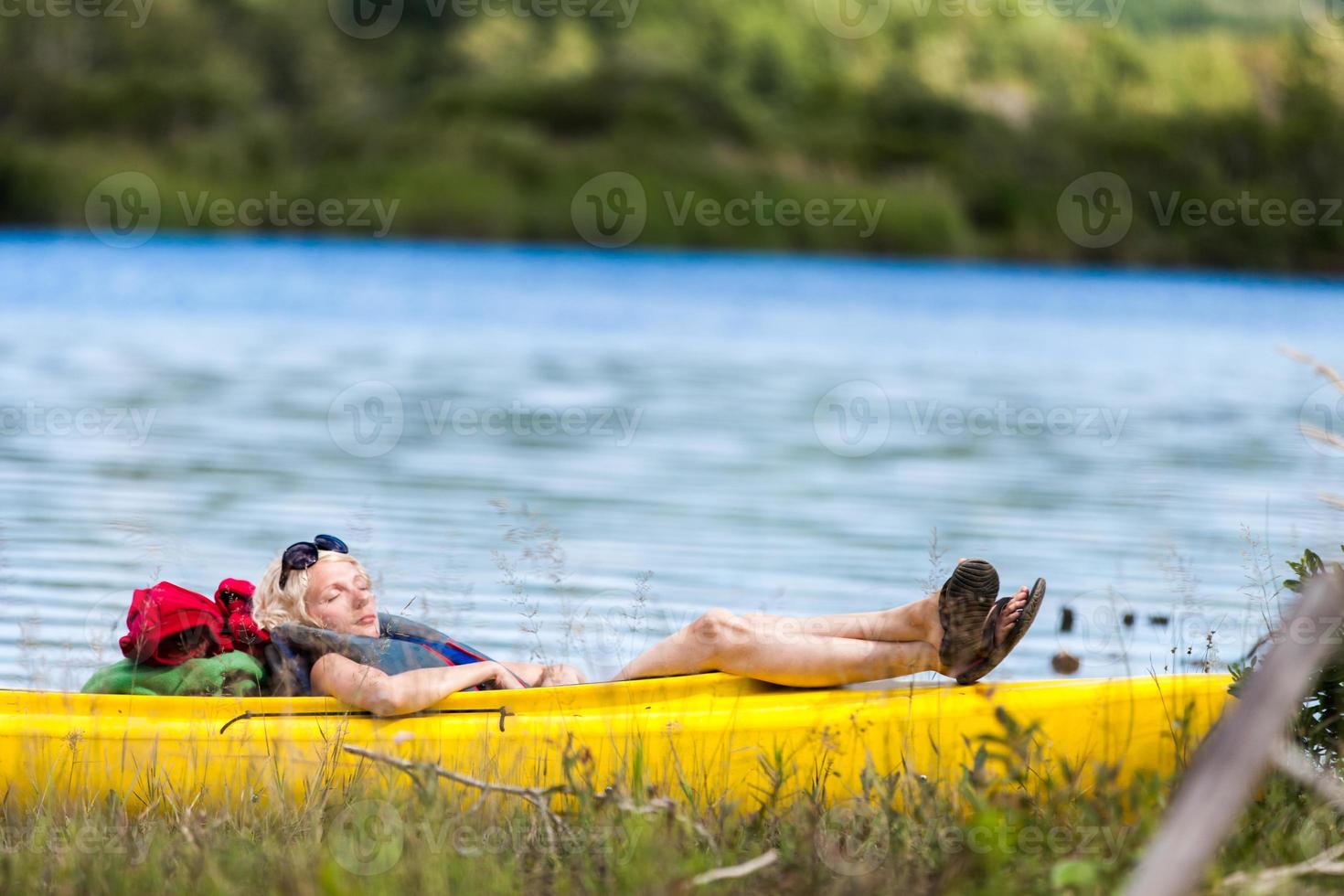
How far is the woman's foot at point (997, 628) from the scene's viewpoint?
170 inches

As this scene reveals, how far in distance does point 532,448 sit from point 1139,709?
8.43 metres

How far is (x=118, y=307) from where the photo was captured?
24.5 m

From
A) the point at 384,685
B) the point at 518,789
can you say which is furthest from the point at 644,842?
the point at 384,685

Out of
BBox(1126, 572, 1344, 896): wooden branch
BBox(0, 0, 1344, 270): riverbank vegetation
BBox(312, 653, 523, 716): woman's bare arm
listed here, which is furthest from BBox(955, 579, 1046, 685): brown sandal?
BBox(0, 0, 1344, 270): riverbank vegetation

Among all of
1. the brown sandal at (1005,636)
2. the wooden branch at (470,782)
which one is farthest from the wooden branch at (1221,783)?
the brown sandal at (1005,636)

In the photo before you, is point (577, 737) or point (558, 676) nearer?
point (577, 737)

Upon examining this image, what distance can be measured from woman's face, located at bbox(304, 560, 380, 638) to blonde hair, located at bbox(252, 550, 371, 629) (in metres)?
0.01

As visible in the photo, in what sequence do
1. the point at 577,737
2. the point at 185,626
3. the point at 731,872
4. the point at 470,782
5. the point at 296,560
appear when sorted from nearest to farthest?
the point at 731,872 → the point at 470,782 → the point at 577,737 → the point at 185,626 → the point at 296,560

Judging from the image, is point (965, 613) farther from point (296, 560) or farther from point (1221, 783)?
point (1221, 783)

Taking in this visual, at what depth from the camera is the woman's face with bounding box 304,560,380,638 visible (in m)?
4.58

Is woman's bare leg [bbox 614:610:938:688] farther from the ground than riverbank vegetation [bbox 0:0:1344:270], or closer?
closer

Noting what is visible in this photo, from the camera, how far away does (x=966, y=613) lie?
4.35 m

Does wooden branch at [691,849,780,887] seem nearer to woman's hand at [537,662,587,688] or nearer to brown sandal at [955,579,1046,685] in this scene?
brown sandal at [955,579,1046,685]

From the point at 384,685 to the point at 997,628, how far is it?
5.24 feet
